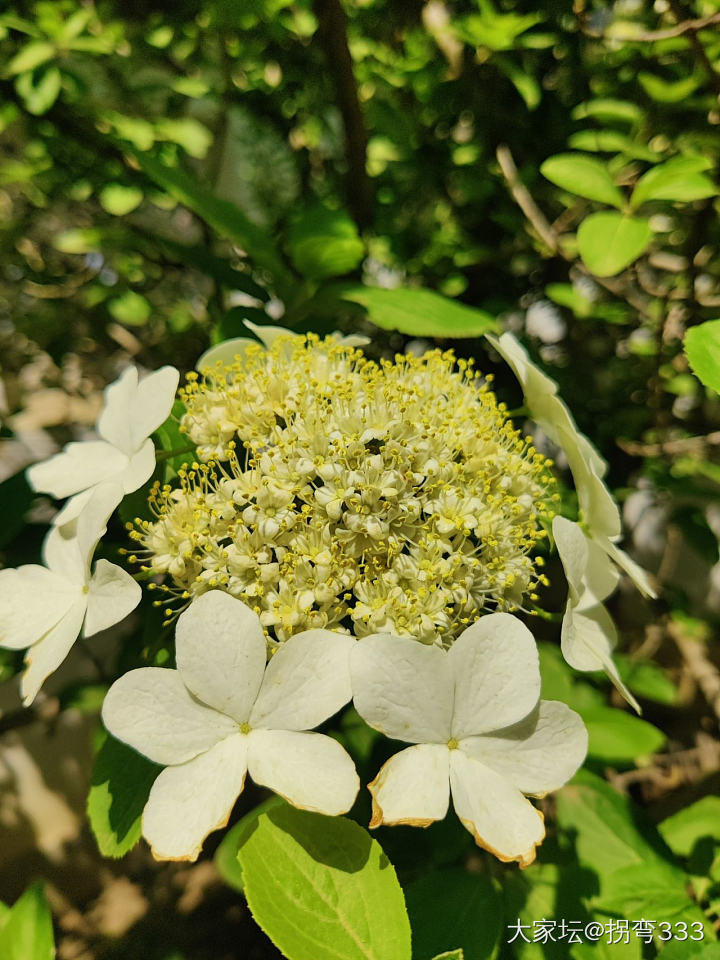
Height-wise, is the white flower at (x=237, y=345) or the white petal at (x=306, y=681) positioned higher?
the white flower at (x=237, y=345)

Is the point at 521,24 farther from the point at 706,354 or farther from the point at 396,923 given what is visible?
the point at 396,923

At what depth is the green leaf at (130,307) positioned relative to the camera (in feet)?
3.82

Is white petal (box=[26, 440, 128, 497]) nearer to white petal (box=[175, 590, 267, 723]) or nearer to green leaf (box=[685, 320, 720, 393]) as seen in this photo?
white petal (box=[175, 590, 267, 723])

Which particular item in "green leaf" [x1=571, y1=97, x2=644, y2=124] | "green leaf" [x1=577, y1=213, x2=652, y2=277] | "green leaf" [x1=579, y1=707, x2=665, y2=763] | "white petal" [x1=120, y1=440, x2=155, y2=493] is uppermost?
"green leaf" [x1=571, y1=97, x2=644, y2=124]

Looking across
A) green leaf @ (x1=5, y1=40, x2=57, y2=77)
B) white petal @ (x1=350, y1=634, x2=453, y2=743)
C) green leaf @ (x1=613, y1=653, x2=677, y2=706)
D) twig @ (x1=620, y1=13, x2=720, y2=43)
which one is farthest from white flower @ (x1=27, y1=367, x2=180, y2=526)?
green leaf @ (x1=613, y1=653, x2=677, y2=706)

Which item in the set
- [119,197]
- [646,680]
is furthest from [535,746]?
[119,197]

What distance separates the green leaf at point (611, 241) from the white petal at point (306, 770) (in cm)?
52

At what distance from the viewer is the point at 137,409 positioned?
1.79ft

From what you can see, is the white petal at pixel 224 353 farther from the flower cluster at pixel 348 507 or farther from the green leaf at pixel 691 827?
the green leaf at pixel 691 827

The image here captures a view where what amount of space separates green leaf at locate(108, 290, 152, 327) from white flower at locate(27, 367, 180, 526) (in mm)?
607

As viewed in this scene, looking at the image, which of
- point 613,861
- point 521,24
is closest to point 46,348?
point 521,24

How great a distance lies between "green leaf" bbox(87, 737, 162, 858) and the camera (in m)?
0.49

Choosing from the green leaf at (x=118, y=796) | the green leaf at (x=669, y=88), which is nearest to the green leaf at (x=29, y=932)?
the green leaf at (x=118, y=796)

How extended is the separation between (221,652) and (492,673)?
0.61ft
